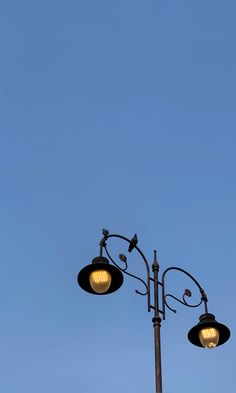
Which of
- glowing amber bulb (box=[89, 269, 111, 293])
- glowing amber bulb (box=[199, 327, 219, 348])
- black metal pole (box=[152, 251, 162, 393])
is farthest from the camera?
glowing amber bulb (box=[199, 327, 219, 348])

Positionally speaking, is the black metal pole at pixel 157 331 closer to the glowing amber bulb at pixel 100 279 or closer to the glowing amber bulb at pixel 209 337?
the glowing amber bulb at pixel 100 279

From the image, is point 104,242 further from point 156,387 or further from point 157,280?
point 156,387

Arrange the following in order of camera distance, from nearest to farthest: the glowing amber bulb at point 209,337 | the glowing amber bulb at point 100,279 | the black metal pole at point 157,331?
the black metal pole at point 157,331, the glowing amber bulb at point 100,279, the glowing amber bulb at point 209,337

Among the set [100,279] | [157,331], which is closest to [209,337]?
[157,331]

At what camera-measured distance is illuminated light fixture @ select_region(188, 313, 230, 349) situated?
1396cm

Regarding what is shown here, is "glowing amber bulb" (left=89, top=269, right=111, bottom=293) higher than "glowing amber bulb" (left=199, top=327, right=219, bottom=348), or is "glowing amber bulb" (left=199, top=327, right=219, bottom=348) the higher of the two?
"glowing amber bulb" (left=89, top=269, right=111, bottom=293)

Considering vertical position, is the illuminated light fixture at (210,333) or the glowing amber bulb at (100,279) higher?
the glowing amber bulb at (100,279)

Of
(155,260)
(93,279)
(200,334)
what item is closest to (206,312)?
(200,334)

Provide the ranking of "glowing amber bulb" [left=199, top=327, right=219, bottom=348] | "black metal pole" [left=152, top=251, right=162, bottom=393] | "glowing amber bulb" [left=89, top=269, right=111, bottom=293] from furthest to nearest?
"glowing amber bulb" [left=199, top=327, right=219, bottom=348] → "glowing amber bulb" [left=89, top=269, right=111, bottom=293] → "black metal pole" [left=152, top=251, right=162, bottom=393]

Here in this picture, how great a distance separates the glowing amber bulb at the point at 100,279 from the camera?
13.4m

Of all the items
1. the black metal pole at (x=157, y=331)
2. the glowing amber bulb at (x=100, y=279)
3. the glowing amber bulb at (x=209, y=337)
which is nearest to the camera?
the black metal pole at (x=157, y=331)

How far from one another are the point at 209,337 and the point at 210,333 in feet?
0.25

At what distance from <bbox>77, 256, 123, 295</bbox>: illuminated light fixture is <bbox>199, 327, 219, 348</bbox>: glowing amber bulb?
6.29ft

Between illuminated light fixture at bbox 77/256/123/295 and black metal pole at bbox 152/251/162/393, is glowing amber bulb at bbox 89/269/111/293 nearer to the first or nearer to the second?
illuminated light fixture at bbox 77/256/123/295
